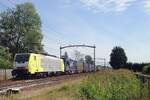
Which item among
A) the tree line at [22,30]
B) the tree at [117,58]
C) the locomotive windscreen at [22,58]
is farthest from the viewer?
the tree line at [22,30]

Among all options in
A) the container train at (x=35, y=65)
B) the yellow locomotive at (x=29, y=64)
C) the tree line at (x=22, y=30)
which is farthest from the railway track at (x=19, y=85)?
the tree line at (x=22, y=30)

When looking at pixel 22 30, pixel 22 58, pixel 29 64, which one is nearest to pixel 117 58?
pixel 22 30

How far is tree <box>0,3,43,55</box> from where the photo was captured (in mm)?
107500

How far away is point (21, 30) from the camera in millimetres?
109688

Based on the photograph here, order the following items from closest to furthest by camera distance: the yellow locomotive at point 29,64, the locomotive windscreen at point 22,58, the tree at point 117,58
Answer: the yellow locomotive at point 29,64 → the locomotive windscreen at point 22,58 → the tree at point 117,58

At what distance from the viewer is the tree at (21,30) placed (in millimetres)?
107500

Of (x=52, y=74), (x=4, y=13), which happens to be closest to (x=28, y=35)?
(x=4, y=13)

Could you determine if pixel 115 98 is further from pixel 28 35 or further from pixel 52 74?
pixel 28 35

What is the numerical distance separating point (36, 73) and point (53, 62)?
34.2ft

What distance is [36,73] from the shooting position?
182ft

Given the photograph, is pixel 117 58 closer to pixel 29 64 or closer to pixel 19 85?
pixel 29 64

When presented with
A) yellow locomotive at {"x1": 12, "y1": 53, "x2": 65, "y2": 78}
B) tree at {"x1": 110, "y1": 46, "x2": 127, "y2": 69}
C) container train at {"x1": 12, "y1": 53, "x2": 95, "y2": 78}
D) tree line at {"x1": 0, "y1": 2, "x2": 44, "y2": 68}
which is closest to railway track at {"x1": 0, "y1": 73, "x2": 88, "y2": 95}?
yellow locomotive at {"x1": 12, "y1": 53, "x2": 65, "y2": 78}

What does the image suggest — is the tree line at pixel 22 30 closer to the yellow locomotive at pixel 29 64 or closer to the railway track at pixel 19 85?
the yellow locomotive at pixel 29 64

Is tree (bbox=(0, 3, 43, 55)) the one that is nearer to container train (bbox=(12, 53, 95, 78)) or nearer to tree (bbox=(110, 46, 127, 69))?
tree (bbox=(110, 46, 127, 69))
